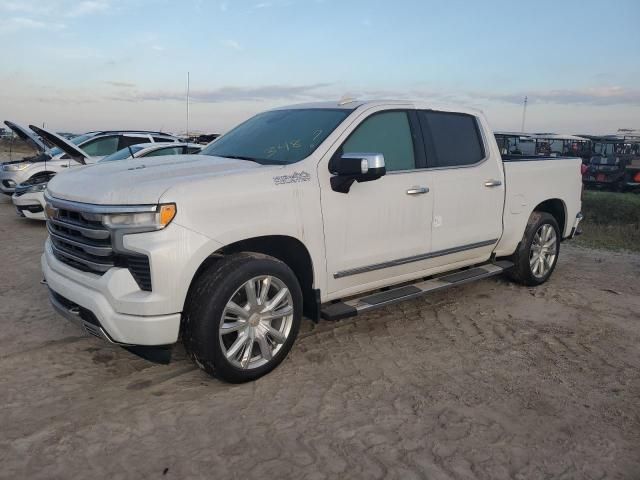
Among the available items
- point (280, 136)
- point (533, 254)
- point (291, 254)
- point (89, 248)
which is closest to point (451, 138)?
point (280, 136)

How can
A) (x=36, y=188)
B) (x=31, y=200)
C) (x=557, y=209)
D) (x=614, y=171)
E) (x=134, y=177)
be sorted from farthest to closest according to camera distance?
(x=614, y=171)
(x=36, y=188)
(x=31, y=200)
(x=557, y=209)
(x=134, y=177)

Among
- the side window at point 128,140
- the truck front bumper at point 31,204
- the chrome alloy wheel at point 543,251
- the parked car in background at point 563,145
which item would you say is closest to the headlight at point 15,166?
the truck front bumper at point 31,204

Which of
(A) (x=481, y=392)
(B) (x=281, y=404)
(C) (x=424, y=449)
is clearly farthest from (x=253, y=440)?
(A) (x=481, y=392)

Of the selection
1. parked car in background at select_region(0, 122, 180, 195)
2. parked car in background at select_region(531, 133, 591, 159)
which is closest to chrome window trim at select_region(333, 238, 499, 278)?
parked car in background at select_region(0, 122, 180, 195)

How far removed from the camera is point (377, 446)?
2.99 m

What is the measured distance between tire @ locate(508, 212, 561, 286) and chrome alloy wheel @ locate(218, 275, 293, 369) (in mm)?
3107

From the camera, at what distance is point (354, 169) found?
375 cm

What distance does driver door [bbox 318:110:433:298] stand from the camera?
4.00 meters

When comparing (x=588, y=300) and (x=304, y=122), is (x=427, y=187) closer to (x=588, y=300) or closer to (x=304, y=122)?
(x=304, y=122)

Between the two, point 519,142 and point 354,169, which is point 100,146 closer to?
point 354,169

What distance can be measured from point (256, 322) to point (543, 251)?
12.5ft

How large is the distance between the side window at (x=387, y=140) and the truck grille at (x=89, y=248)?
1726 mm

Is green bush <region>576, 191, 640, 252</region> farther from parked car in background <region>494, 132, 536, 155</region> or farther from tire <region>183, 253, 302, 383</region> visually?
tire <region>183, 253, 302, 383</region>

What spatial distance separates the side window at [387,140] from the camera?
423 centimetres
